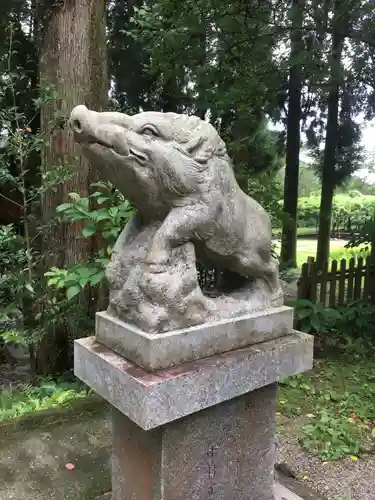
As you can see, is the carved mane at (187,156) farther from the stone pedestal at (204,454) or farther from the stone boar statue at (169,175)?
the stone pedestal at (204,454)

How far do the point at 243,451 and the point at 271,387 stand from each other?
0.32 meters

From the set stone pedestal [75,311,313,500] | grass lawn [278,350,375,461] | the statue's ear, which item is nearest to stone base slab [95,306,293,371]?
stone pedestal [75,311,313,500]

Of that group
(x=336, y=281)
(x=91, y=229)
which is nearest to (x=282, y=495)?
(x=91, y=229)

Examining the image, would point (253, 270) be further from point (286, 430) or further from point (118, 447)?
point (286, 430)

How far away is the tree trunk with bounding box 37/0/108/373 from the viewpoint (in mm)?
4016

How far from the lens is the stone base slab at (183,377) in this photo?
1.60m

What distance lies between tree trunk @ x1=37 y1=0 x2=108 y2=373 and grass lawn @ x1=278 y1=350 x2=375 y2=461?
2026 mm

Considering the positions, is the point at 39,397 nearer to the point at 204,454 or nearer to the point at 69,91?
the point at 204,454

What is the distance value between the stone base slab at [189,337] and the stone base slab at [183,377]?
0.03m

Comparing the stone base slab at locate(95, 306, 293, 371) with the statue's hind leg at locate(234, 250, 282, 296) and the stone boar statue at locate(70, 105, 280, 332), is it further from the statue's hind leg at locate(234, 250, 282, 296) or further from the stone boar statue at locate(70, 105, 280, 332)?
the stone boar statue at locate(70, 105, 280, 332)

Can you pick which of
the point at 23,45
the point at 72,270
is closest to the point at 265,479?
the point at 72,270

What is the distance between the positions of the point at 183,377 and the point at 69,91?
3.22m

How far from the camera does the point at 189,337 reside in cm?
176

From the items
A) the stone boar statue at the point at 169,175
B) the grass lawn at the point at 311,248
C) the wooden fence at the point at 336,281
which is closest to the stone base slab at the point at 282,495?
the stone boar statue at the point at 169,175
